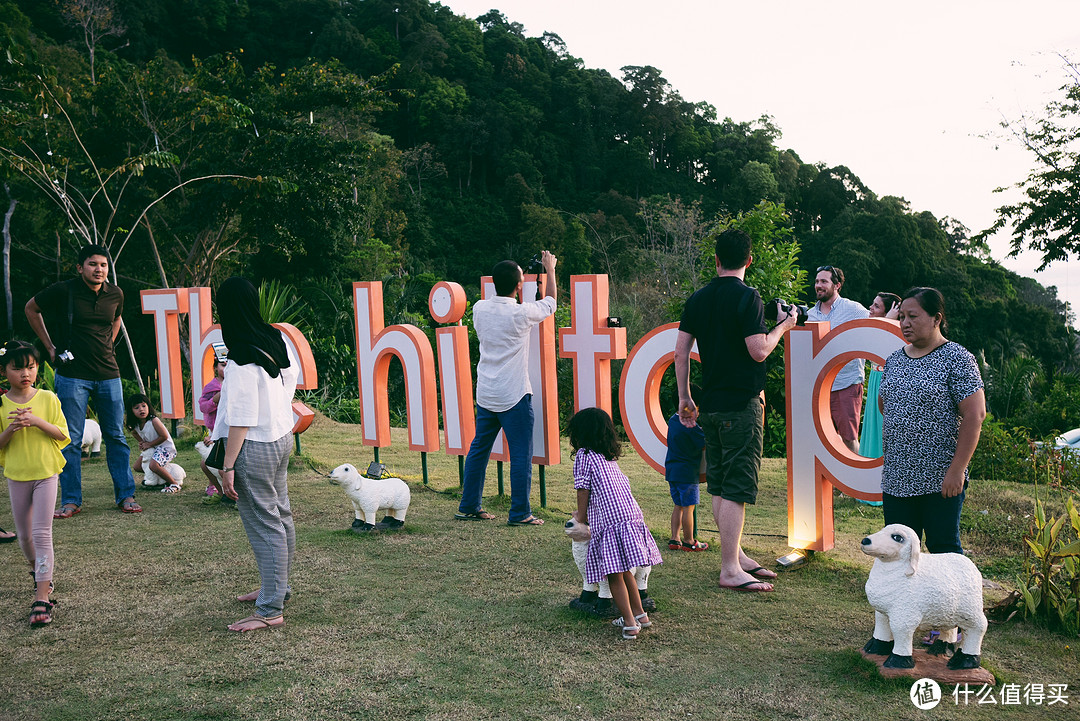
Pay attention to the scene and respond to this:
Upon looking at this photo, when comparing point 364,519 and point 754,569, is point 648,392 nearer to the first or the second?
point 754,569

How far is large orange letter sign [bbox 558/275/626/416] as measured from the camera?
6.20 metres

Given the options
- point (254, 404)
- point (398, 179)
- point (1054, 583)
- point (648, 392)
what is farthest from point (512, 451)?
point (398, 179)

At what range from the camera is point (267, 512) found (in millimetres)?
4004

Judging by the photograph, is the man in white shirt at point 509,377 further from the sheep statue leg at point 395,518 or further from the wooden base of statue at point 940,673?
the wooden base of statue at point 940,673

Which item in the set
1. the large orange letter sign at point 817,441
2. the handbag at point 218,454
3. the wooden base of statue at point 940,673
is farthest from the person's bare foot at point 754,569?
the handbag at point 218,454

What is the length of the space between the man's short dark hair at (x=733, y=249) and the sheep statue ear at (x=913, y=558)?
5.80 ft

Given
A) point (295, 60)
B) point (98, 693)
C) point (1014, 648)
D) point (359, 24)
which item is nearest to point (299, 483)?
point (98, 693)

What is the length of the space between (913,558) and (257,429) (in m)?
3.06

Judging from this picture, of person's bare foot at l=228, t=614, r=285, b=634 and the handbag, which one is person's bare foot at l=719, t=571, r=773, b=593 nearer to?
person's bare foot at l=228, t=614, r=285, b=634

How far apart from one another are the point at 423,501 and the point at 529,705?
3.88m

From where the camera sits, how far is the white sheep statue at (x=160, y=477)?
758 cm

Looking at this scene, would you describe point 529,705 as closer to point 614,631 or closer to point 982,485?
point 614,631

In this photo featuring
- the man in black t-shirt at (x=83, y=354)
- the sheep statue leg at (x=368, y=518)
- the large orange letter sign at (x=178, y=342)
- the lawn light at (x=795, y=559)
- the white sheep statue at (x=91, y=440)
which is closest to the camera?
the lawn light at (x=795, y=559)

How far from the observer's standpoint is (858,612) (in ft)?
13.6
